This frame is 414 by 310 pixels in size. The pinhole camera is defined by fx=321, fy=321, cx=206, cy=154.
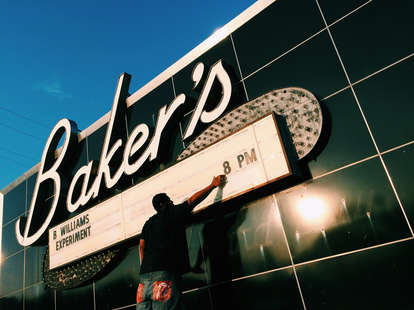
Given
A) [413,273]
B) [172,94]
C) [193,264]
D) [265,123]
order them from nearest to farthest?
1. [413,273]
2. [265,123]
3. [193,264]
4. [172,94]

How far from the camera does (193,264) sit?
494cm

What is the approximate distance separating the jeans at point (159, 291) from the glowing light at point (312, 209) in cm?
172

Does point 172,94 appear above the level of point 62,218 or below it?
above

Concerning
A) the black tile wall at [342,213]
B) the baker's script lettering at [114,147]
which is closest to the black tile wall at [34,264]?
the baker's script lettering at [114,147]

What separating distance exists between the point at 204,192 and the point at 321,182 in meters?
1.54

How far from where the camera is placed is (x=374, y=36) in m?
4.02

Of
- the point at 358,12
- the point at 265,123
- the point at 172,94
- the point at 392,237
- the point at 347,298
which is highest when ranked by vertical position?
the point at 172,94

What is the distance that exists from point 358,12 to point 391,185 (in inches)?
91.3

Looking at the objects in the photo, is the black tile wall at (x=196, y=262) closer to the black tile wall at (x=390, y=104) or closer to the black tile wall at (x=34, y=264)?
the black tile wall at (x=390, y=104)

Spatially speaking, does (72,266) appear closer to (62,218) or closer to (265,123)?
(62,218)

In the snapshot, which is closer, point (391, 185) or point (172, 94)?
point (391, 185)

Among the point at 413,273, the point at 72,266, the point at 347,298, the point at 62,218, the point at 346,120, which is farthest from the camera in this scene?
the point at 62,218

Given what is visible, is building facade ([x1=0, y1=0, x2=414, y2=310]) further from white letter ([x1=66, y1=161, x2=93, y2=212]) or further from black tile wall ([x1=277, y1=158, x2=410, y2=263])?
white letter ([x1=66, y1=161, x2=93, y2=212])

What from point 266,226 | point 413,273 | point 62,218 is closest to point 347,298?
point 413,273
